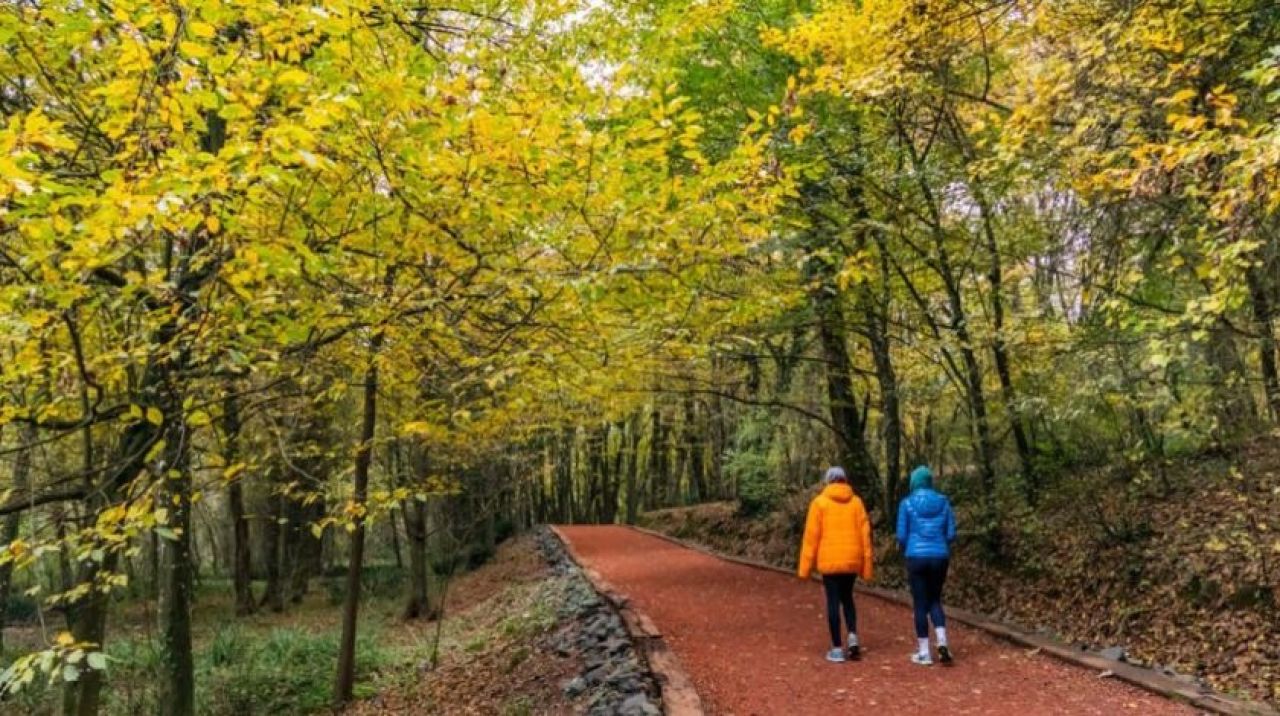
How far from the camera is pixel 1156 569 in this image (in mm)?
8039

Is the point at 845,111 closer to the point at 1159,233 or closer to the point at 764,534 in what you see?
the point at 1159,233

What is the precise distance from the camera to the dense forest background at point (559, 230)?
158 inches

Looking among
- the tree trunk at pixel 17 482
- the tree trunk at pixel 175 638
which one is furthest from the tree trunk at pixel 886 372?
the tree trunk at pixel 17 482

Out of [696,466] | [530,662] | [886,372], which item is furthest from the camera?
[696,466]

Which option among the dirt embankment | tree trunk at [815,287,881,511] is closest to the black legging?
the dirt embankment

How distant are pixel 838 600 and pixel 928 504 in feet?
4.25

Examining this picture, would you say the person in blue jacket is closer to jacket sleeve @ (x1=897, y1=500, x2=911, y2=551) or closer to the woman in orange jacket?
jacket sleeve @ (x1=897, y1=500, x2=911, y2=551)

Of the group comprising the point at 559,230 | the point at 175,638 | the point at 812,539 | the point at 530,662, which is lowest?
the point at 530,662

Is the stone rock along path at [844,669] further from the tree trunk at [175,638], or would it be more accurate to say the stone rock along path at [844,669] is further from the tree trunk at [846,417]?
the tree trunk at [175,638]

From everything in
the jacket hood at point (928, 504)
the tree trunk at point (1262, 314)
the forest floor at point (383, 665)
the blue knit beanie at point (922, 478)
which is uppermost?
the tree trunk at point (1262, 314)

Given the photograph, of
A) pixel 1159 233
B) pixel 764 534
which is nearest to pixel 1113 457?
pixel 1159 233

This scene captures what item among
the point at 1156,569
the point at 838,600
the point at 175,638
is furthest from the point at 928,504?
the point at 175,638

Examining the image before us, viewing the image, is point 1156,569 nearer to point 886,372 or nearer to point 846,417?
point 886,372

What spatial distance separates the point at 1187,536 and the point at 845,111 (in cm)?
646
